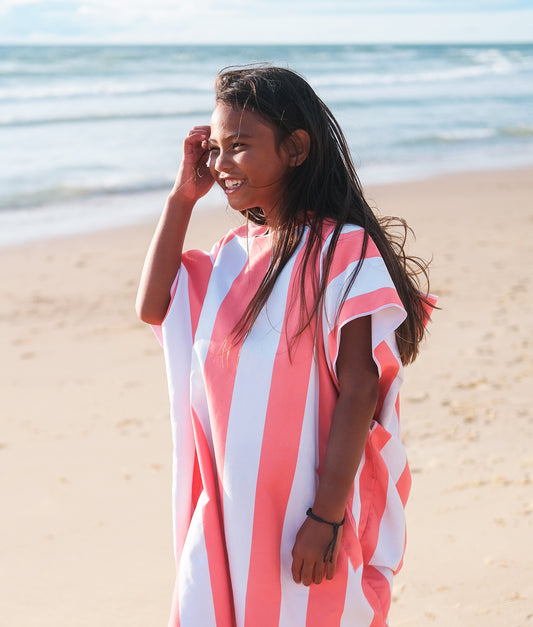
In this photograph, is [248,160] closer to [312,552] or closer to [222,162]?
[222,162]

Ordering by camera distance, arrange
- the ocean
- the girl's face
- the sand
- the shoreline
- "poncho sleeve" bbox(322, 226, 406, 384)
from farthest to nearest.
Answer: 1. the ocean
2. the shoreline
3. the sand
4. the girl's face
5. "poncho sleeve" bbox(322, 226, 406, 384)

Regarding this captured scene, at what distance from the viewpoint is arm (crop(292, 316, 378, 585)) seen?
154 centimetres

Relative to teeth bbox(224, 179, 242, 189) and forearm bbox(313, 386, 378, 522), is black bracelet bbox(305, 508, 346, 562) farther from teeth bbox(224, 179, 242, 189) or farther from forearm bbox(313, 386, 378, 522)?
teeth bbox(224, 179, 242, 189)

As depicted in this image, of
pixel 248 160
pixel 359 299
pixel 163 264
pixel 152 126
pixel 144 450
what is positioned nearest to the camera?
pixel 359 299

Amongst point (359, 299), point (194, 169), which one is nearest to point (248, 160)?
point (194, 169)

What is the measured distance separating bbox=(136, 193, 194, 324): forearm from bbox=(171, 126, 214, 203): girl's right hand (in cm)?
2

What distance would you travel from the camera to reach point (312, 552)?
5.03ft

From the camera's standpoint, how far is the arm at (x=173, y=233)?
1.77 m

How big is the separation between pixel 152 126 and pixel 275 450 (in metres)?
15.4

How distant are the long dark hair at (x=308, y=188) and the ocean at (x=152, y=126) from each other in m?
0.61

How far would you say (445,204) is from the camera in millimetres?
9750

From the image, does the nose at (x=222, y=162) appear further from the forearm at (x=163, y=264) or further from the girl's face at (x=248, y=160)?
the forearm at (x=163, y=264)

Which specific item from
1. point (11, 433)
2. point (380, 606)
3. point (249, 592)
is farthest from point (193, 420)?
point (11, 433)

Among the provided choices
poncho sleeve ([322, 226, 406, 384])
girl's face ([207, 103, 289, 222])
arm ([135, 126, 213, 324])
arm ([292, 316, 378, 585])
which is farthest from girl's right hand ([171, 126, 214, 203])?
arm ([292, 316, 378, 585])
